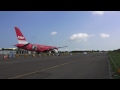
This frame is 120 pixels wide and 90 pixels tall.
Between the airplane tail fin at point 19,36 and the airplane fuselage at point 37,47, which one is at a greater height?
the airplane tail fin at point 19,36

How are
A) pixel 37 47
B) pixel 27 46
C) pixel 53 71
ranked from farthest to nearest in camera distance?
pixel 37 47
pixel 27 46
pixel 53 71

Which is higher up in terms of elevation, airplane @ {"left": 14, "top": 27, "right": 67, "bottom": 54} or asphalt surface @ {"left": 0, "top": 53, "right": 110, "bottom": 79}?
airplane @ {"left": 14, "top": 27, "right": 67, "bottom": 54}

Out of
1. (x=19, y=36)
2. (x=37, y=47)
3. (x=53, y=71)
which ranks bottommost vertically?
(x=53, y=71)

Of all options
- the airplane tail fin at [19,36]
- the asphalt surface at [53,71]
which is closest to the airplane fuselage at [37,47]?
the airplane tail fin at [19,36]

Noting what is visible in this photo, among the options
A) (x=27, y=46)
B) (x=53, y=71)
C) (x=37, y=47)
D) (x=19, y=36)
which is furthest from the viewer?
(x=37, y=47)

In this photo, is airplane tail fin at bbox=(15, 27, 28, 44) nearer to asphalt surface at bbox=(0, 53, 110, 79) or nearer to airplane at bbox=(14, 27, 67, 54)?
airplane at bbox=(14, 27, 67, 54)

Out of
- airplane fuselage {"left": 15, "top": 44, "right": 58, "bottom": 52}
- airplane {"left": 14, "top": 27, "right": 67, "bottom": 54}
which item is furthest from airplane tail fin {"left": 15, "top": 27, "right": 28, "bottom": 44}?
airplane fuselage {"left": 15, "top": 44, "right": 58, "bottom": 52}

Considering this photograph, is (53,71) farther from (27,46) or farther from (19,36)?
(27,46)

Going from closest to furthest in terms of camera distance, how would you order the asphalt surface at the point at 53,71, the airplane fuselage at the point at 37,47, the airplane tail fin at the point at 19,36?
the asphalt surface at the point at 53,71, the airplane tail fin at the point at 19,36, the airplane fuselage at the point at 37,47

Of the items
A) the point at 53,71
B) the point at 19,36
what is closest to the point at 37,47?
the point at 19,36

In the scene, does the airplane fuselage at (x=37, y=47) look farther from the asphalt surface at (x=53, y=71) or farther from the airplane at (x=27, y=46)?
the asphalt surface at (x=53, y=71)

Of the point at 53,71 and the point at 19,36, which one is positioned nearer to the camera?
the point at 53,71

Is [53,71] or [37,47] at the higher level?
[37,47]
